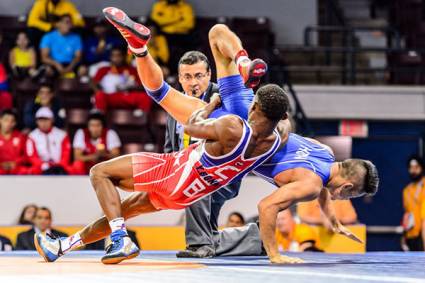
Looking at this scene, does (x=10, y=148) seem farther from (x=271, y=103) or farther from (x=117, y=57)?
(x=271, y=103)

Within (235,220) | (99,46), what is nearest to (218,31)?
(235,220)

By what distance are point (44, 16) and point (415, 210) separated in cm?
457

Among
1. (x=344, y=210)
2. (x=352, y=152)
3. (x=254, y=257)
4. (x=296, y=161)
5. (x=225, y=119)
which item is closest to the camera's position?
(x=225, y=119)

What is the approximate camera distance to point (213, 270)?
4.64 metres

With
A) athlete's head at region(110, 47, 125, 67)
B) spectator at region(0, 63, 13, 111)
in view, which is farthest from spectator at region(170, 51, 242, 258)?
athlete's head at region(110, 47, 125, 67)

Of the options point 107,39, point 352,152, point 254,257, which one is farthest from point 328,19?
point 254,257

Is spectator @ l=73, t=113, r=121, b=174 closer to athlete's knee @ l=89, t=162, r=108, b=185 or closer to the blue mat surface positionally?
the blue mat surface

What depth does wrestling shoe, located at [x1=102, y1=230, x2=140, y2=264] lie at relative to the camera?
498 cm

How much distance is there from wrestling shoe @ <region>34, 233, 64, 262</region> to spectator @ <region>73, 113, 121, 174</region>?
12.9ft

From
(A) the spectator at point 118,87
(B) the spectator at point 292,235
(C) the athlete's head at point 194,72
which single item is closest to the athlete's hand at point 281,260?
(C) the athlete's head at point 194,72

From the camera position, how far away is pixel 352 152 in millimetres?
11812

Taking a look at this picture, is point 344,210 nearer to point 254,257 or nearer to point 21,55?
point 254,257

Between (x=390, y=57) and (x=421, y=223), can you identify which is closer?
(x=421, y=223)

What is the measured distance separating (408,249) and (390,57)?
10.5ft
